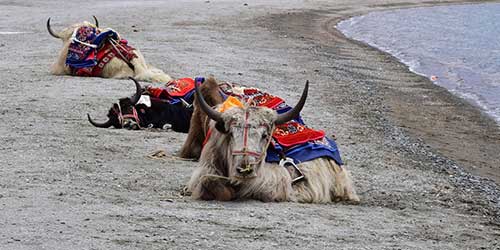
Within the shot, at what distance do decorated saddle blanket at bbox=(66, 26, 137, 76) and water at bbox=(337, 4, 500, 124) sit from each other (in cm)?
522

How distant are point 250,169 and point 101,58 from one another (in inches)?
286

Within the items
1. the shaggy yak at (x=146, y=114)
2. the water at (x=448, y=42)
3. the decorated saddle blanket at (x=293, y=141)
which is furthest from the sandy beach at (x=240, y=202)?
the water at (x=448, y=42)

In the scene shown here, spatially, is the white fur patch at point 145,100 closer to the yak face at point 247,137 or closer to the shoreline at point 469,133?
the yak face at point 247,137

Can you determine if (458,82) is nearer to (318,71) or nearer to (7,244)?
(318,71)

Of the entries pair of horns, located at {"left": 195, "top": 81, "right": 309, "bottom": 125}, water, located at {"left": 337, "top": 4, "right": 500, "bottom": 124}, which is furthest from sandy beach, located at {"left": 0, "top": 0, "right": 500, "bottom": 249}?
water, located at {"left": 337, "top": 4, "right": 500, "bottom": 124}

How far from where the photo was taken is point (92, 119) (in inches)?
460

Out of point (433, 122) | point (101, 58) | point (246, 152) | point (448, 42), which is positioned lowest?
point (448, 42)

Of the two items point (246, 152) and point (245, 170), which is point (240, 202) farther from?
point (246, 152)

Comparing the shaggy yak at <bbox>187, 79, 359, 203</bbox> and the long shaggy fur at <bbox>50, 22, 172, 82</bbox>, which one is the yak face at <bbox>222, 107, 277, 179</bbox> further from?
the long shaggy fur at <bbox>50, 22, 172, 82</bbox>

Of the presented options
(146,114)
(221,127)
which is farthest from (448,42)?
(221,127)

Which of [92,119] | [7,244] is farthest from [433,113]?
[7,244]

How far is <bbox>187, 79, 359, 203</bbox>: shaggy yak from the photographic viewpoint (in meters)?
7.89

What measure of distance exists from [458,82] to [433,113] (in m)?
4.60

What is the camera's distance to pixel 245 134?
791 cm
